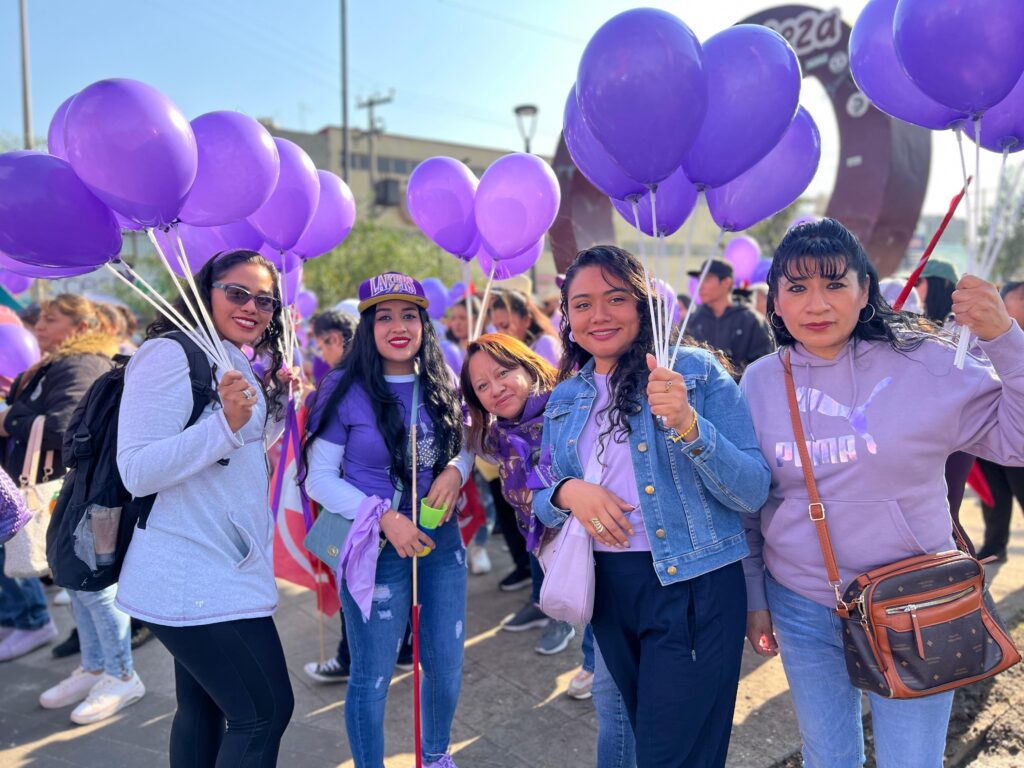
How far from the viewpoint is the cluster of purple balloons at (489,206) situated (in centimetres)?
305

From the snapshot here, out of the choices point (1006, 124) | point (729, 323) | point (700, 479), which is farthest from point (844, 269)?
point (729, 323)

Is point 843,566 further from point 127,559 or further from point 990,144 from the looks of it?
point 127,559

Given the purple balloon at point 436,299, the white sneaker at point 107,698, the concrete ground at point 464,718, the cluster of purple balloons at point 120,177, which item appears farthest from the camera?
the purple balloon at point 436,299

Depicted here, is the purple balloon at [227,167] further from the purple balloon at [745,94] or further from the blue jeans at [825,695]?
the blue jeans at [825,695]

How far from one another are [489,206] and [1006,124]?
6.09 ft

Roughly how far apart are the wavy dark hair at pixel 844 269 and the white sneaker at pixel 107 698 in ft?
11.0

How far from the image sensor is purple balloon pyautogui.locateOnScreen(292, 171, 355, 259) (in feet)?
11.1

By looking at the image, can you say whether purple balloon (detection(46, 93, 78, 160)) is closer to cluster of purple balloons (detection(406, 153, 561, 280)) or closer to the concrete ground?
cluster of purple balloons (detection(406, 153, 561, 280))

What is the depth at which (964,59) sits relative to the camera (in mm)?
1734

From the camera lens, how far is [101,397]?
7.06 feet

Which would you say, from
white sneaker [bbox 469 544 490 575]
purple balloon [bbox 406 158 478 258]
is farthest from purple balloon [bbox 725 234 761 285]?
purple balloon [bbox 406 158 478 258]

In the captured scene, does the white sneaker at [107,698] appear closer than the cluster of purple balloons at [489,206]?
No

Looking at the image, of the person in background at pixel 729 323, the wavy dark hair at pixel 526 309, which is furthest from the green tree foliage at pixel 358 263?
the wavy dark hair at pixel 526 309

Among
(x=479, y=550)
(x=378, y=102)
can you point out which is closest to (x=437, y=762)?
(x=479, y=550)
